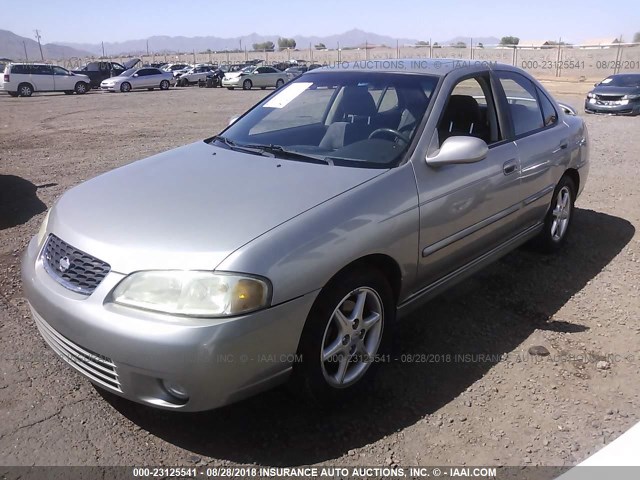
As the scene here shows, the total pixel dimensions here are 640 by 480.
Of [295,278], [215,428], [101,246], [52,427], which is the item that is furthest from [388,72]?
[52,427]

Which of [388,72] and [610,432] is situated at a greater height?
[388,72]

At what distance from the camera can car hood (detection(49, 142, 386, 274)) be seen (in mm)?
2412

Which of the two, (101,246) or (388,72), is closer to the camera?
(101,246)

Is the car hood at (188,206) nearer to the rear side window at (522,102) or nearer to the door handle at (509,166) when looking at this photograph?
the door handle at (509,166)

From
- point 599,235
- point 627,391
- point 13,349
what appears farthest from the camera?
point 599,235

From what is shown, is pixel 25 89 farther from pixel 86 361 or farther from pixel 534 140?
pixel 86 361

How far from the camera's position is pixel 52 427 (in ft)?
9.02

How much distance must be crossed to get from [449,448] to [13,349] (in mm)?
2653

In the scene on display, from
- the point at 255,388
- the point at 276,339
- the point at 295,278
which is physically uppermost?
the point at 295,278

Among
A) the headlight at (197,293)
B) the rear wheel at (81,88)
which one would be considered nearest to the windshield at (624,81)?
the headlight at (197,293)

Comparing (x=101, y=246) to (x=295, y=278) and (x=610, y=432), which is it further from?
(x=610, y=432)

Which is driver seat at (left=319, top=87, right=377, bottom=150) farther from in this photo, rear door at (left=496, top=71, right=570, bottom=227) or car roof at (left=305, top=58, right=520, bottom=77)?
rear door at (left=496, top=71, right=570, bottom=227)

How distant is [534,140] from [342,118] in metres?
1.60

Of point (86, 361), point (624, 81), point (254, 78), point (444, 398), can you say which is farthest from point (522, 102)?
point (254, 78)
